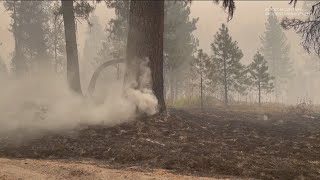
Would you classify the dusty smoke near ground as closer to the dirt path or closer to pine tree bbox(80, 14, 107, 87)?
the dirt path

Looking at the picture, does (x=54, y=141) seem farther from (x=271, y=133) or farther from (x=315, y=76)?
(x=315, y=76)

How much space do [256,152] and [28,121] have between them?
21.1ft

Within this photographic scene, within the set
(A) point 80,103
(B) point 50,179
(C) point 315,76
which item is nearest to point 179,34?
(A) point 80,103

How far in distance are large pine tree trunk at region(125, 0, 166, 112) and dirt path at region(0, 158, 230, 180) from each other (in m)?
A: 4.83

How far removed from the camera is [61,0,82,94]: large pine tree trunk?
15859 millimetres

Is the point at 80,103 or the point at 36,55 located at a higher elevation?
the point at 36,55

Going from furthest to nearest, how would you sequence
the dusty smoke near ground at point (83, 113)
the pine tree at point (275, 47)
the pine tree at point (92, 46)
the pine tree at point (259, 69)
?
1. the pine tree at point (92, 46)
2. the pine tree at point (275, 47)
3. the pine tree at point (259, 69)
4. the dusty smoke near ground at point (83, 113)

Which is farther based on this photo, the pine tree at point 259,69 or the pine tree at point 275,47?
the pine tree at point 275,47

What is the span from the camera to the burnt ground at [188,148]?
6.55 meters

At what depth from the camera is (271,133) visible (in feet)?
33.7

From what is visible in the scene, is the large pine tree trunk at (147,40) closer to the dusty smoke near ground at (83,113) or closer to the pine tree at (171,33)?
the dusty smoke near ground at (83,113)

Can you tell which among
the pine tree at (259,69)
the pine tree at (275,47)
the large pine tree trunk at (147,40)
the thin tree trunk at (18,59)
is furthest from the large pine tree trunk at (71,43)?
the pine tree at (275,47)

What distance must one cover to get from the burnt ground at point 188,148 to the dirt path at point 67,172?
46 cm

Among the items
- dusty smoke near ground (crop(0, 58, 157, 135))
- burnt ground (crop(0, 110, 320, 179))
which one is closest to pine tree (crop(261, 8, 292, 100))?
dusty smoke near ground (crop(0, 58, 157, 135))
